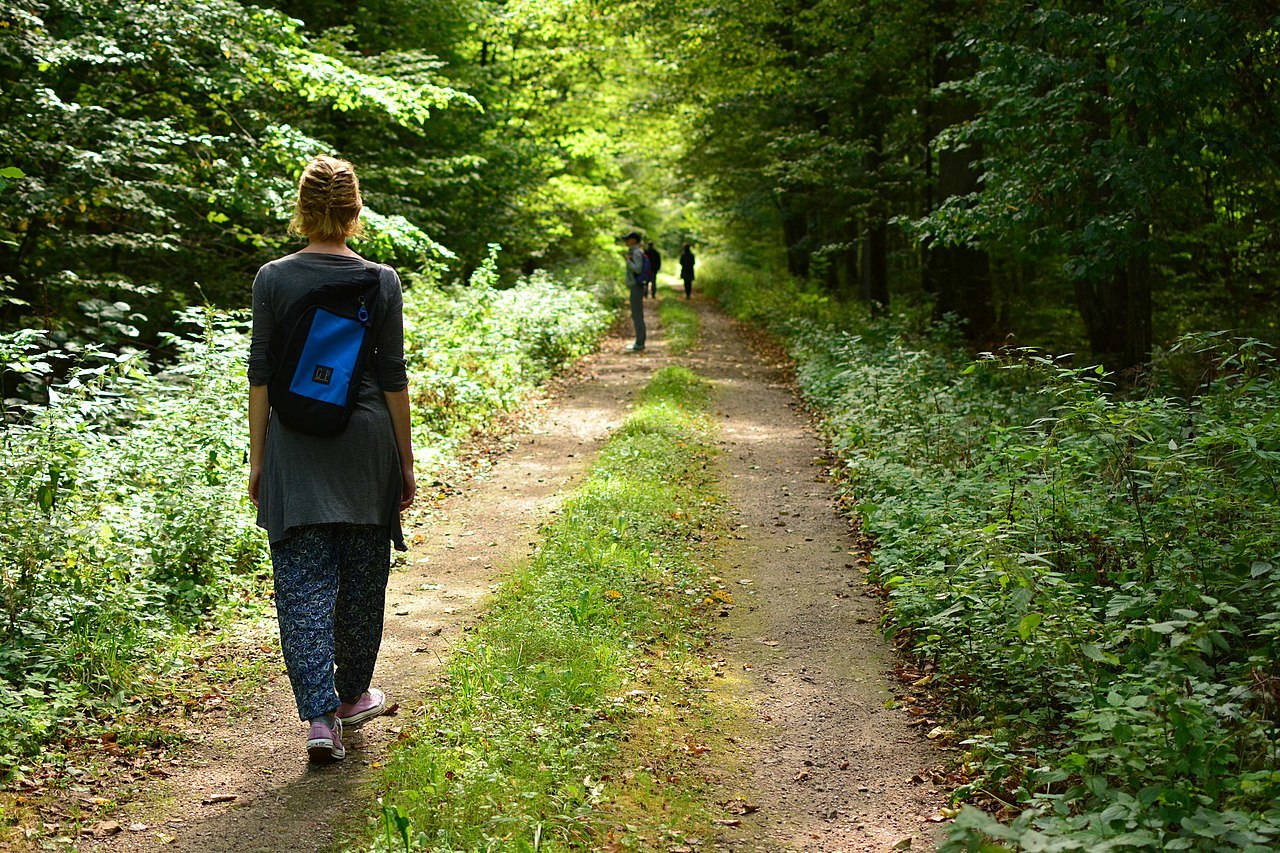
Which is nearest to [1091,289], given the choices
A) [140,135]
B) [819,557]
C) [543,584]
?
[819,557]

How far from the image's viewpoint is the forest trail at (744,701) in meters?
3.60

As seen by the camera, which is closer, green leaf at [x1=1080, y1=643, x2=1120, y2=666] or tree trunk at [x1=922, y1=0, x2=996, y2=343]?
green leaf at [x1=1080, y1=643, x2=1120, y2=666]

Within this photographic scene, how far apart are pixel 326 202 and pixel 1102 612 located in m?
4.00

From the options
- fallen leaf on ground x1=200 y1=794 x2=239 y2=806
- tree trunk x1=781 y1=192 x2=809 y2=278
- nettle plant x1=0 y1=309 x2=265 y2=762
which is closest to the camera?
fallen leaf on ground x1=200 y1=794 x2=239 y2=806

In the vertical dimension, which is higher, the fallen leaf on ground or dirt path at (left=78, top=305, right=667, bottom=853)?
dirt path at (left=78, top=305, right=667, bottom=853)

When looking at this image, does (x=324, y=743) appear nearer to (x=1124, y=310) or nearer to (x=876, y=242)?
(x=1124, y=310)

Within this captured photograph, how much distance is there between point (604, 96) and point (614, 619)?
22591mm

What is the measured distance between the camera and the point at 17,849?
3.28 metres

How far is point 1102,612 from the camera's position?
14.9 feet

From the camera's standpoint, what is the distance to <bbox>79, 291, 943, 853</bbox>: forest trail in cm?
360

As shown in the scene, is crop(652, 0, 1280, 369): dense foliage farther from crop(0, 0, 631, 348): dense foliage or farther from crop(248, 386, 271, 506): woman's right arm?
crop(248, 386, 271, 506): woman's right arm

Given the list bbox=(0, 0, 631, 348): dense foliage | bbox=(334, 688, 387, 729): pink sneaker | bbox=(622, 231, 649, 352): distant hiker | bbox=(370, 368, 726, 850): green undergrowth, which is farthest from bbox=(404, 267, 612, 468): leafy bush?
bbox=(334, 688, 387, 729): pink sneaker

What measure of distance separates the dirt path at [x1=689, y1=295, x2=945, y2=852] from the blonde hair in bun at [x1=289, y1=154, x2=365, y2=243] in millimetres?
2839

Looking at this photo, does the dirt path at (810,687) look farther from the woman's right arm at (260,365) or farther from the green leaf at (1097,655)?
the woman's right arm at (260,365)
